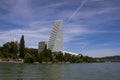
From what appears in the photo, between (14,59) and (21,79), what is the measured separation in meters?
128

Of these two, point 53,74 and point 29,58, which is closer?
point 53,74

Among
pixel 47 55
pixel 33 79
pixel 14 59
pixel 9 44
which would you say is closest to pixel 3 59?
pixel 14 59

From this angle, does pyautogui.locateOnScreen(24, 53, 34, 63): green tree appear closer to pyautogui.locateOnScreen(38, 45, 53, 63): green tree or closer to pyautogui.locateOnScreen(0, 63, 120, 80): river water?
pyautogui.locateOnScreen(38, 45, 53, 63): green tree

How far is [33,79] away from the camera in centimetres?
3866

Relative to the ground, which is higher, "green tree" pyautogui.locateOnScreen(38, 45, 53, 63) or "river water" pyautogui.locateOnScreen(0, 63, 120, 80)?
"green tree" pyautogui.locateOnScreen(38, 45, 53, 63)

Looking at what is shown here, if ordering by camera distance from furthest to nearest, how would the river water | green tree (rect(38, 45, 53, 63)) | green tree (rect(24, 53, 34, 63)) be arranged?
1. green tree (rect(38, 45, 53, 63))
2. green tree (rect(24, 53, 34, 63))
3. the river water

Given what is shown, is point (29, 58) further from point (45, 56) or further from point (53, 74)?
point (53, 74)

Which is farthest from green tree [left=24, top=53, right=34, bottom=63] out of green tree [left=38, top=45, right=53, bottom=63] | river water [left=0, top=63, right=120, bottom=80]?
river water [left=0, top=63, right=120, bottom=80]

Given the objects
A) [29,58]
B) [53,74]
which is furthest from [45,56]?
[53,74]

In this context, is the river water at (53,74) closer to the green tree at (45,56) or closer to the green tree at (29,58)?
the green tree at (29,58)

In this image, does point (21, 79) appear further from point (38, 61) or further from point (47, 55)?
point (47, 55)

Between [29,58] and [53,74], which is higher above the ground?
[29,58]

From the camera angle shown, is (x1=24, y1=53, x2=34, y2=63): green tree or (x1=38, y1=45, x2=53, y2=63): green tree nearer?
(x1=24, y1=53, x2=34, y2=63): green tree

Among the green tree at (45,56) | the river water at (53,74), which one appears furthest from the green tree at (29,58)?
the river water at (53,74)
